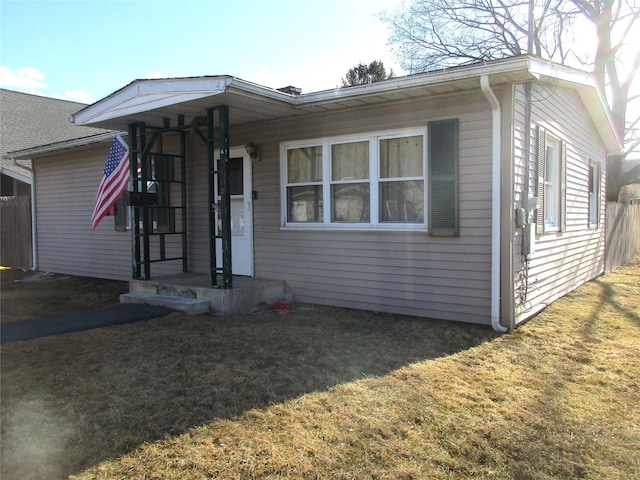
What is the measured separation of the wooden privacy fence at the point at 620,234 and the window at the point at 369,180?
746cm

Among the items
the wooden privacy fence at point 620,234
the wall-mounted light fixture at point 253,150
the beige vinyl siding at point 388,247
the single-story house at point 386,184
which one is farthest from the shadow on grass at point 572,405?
the wooden privacy fence at point 620,234

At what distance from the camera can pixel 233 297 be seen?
6051 millimetres

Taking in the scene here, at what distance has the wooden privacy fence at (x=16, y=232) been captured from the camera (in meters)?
11.6

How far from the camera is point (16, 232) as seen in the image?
39.4 ft

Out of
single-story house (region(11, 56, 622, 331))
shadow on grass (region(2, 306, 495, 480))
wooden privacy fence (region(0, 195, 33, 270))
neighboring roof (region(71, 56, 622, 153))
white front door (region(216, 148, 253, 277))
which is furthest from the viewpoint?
wooden privacy fence (region(0, 195, 33, 270))

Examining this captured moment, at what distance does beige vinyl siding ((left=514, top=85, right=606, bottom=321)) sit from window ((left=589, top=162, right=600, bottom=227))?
0.62ft

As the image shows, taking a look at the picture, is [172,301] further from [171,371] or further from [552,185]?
[552,185]

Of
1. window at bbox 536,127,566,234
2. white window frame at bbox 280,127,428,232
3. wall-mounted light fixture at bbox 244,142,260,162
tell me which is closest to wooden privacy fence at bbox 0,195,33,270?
wall-mounted light fixture at bbox 244,142,260,162

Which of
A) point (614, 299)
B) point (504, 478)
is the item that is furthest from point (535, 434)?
point (614, 299)

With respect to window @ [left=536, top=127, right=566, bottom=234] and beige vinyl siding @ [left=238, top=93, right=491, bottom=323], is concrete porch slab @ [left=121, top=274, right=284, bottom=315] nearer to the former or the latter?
beige vinyl siding @ [left=238, top=93, right=491, bottom=323]

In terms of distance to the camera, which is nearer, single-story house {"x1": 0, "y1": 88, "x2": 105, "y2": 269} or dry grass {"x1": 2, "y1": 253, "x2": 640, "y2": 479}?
dry grass {"x1": 2, "y1": 253, "x2": 640, "y2": 479}

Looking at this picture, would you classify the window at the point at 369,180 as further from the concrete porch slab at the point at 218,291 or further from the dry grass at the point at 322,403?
the dry grass at the point at 322,403

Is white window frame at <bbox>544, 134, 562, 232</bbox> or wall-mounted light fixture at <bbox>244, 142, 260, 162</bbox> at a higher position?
wall-mounted light fixture at <bbox>244, 142, 260, 162</bbox>

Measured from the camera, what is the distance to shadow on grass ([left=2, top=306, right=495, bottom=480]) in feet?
9.12
